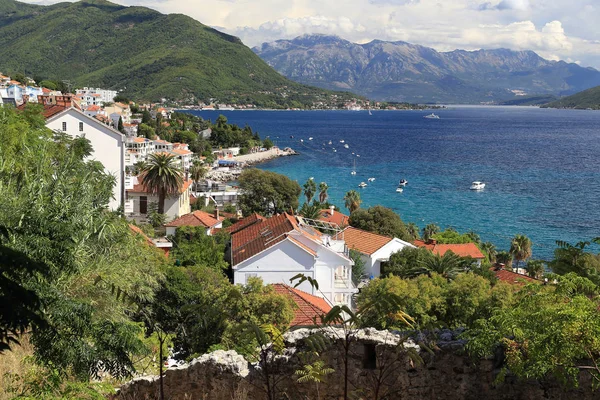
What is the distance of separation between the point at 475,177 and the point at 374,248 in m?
67.0

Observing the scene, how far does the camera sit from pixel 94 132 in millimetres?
35844

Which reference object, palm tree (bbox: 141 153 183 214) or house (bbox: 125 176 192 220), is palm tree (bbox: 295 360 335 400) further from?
house (bbox: 125 176 192 220)

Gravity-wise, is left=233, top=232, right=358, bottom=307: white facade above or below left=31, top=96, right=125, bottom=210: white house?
below

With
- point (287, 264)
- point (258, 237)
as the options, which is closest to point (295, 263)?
point (287, 264)

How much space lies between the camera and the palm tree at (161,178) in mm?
44278

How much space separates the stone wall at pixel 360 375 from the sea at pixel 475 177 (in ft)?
150

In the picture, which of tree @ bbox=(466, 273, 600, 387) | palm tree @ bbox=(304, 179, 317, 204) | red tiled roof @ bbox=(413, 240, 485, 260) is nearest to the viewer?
tree @ bbox=(466, 273, 600, 387)

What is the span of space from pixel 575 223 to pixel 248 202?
3770 centimetres

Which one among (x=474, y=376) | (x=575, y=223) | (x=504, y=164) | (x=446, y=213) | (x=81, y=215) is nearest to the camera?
(x=474, y=376)

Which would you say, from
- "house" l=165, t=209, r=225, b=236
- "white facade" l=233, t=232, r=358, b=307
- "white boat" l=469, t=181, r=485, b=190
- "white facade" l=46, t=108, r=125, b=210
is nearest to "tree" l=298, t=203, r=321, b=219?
"house" l=165, t=209, r=225, b=236

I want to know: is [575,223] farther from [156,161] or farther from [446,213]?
[156,161]

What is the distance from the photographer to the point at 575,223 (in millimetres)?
64438

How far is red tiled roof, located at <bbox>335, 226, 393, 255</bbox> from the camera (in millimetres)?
35562

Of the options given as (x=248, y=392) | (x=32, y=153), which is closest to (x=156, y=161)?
(x=32, y=153)
